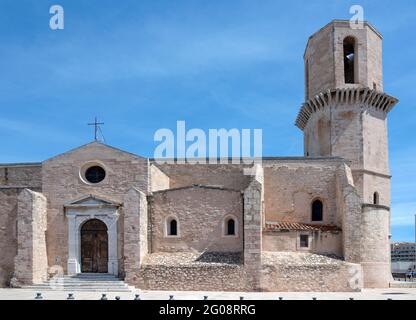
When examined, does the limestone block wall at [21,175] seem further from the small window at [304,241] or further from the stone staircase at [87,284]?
the small window at [304,241]

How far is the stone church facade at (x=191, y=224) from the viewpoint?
23.0m

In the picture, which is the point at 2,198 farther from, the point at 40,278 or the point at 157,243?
the point at 157,243

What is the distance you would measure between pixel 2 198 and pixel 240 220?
1134 cm

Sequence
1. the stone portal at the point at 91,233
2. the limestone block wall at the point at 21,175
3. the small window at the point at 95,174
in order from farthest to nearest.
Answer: the limestone block wall at the point at 21,175 < the small window at the point at 95,174 < the stone portal at the point at 91,233

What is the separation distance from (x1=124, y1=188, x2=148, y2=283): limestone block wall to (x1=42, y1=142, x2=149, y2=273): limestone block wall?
863 millimetres

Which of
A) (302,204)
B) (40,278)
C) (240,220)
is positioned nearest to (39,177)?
(40,278)

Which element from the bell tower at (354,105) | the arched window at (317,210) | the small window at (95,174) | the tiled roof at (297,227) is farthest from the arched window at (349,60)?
the small window at (95,174)

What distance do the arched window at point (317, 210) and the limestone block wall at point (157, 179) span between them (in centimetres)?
778

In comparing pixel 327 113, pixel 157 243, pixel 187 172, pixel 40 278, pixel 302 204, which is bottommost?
pixel 40 278

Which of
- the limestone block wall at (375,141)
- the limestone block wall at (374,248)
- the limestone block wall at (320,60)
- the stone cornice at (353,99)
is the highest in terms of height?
the limestone block wall at (320,60)

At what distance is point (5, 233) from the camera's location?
24.6m

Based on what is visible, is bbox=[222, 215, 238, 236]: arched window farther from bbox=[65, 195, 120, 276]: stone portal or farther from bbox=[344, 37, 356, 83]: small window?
bbox=[344, 37, 356, 83]: small window
